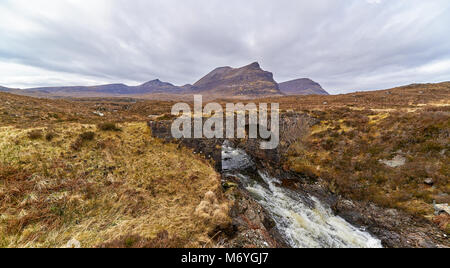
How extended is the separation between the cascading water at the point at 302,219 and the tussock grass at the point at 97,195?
14.1ft

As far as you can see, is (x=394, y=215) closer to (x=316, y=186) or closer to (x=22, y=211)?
(x=316, y=186)

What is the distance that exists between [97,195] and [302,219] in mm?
12604

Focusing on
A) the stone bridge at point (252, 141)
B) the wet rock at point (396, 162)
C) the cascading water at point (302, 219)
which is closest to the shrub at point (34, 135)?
the stone bridge at point (252, 141)

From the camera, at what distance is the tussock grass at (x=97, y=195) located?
5.45m

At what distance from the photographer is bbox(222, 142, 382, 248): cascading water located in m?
9.15

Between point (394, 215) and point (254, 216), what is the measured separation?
9.60 metres

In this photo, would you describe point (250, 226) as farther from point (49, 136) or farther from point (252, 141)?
point (49, 136)

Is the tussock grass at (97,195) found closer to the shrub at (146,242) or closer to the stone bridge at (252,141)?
the shrub at (146,242)

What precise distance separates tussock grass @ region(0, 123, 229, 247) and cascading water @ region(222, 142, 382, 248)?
4287mm

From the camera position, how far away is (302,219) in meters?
10.6

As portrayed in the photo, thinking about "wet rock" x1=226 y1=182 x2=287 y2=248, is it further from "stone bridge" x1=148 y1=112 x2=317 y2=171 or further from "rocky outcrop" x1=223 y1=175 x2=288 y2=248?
"stone bridge" x1=148 y1=112 x2=317 y2=171

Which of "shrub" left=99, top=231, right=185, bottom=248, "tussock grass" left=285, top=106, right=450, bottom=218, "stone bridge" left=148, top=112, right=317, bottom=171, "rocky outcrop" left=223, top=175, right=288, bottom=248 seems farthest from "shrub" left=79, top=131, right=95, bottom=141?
"tussock grass" left=285, top=106, right=450, bottom=218
